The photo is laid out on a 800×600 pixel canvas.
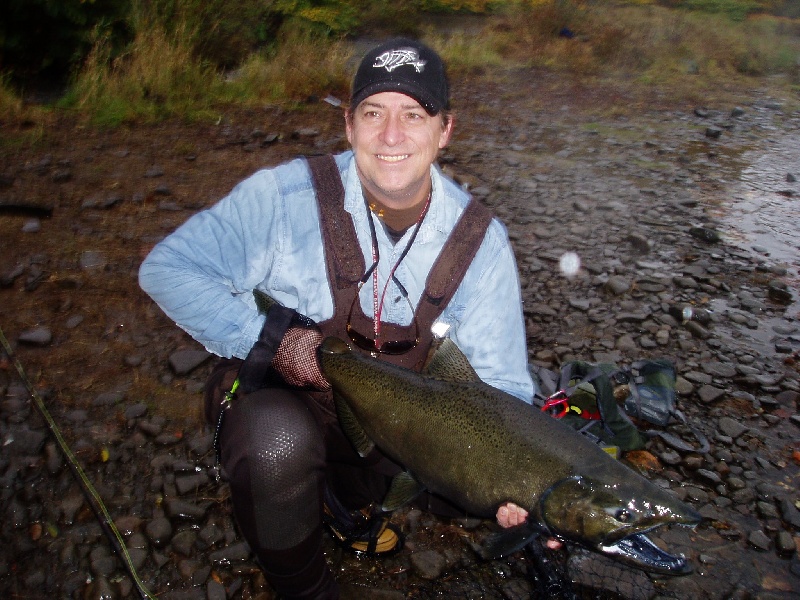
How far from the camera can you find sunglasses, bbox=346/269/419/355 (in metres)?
2.69

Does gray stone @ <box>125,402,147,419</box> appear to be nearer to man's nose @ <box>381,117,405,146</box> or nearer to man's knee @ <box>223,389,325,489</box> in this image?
man's knee @ <box>223,389,325,489</box>

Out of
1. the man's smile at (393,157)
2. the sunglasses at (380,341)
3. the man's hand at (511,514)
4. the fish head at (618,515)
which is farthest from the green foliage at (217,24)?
the fish head at (618,515)

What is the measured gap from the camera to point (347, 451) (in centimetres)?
277

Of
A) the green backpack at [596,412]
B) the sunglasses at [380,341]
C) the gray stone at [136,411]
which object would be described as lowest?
the gray stone at [136,411]

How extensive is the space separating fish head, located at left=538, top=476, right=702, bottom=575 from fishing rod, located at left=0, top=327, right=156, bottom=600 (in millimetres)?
1773

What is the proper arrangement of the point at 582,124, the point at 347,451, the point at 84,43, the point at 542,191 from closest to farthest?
the point at 347,451
the point at 542,191
the point at 84,43
the point at 582,124

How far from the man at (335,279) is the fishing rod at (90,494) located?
0.66m

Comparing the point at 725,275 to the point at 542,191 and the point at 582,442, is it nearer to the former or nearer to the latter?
the point at 542,191

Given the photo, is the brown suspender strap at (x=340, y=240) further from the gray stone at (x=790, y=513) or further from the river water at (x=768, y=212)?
the river water at (x=768, y=212)

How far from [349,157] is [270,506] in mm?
1589

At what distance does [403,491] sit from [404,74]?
1712 millimetres

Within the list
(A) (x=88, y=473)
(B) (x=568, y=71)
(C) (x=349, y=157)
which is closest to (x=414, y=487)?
(C) (x=349, y=157)

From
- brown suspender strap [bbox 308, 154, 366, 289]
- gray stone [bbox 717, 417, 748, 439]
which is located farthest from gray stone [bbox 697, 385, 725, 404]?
brown suspender strap [bbox 308, 154, 366, 289]

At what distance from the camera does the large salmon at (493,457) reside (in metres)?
2.17
